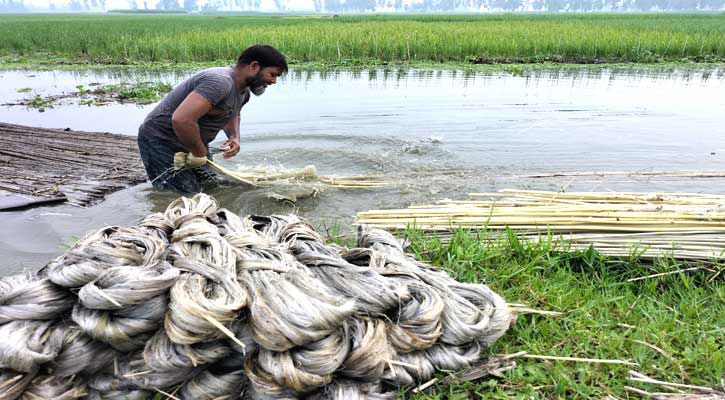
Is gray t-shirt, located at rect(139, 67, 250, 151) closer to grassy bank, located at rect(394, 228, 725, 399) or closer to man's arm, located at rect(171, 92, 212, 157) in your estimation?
man's arm, located at rect(171, 92, 212, 157)

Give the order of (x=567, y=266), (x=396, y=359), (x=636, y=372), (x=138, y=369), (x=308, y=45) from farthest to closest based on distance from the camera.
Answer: (x=308, y=45) < (x=567, y=266) < (x=636, y=372) < (x=396, y=359) < (x=138, y=369)

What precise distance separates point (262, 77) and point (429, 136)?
3311mm

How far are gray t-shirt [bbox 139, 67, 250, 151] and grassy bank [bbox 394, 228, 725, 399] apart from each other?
2.17 meters

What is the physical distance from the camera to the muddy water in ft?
14.0

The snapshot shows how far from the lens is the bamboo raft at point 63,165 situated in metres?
4.25

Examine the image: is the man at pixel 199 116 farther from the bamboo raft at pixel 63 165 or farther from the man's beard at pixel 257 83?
the bamboo raft at pixel 63 165

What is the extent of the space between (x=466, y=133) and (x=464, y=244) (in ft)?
14.2

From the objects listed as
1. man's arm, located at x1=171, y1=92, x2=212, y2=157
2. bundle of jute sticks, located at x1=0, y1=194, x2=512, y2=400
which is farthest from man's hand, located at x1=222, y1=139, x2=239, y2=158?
bundle of jute sticks, located at x1=0, y1=194, x2=512, y2=400

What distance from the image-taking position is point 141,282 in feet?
4.84

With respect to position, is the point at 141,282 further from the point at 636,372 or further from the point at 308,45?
the point at 308,45

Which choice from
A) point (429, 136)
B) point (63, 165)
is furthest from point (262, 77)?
point (429, 136)

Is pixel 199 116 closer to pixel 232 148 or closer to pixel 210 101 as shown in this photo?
pixel 210 101

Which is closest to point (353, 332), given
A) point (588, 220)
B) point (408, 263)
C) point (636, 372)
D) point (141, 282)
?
point (408, 263)

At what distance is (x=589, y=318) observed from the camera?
2.21 metres
